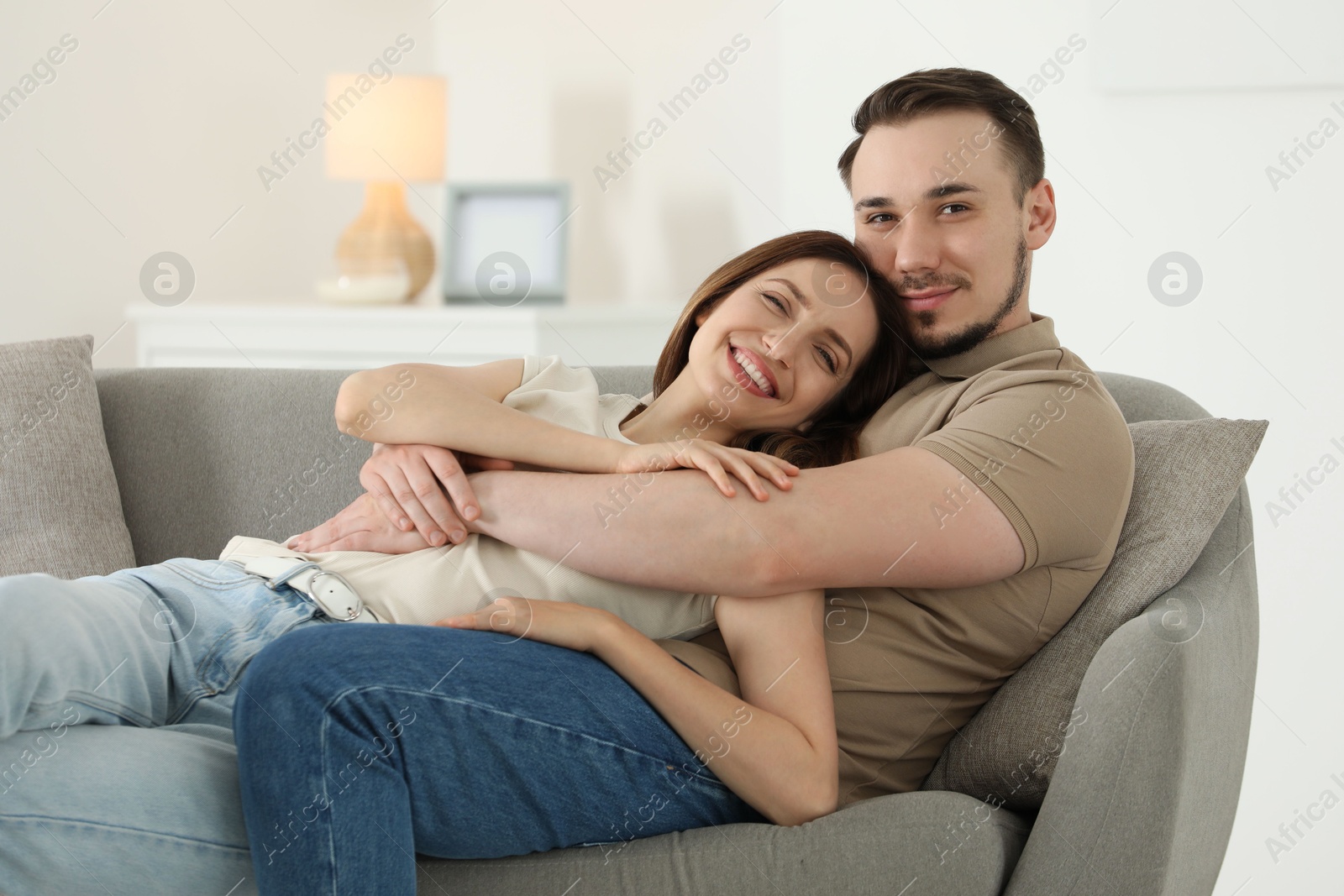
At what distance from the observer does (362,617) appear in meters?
1.17

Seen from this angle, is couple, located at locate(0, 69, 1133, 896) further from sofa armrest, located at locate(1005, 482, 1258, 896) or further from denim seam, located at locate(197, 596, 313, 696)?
sofa armrest, located at locate(1005, 482, 1258, 896)

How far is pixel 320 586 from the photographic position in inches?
46.2

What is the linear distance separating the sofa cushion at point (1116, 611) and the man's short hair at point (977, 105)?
41 cm

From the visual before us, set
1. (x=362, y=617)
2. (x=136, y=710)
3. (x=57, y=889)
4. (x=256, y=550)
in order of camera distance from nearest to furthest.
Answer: (x=57, y=889) → (x=136, y=710) → (x=362, y=617) → (x=256, y=550)

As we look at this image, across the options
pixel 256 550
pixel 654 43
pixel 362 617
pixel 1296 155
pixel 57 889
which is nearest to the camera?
pixel 57 889

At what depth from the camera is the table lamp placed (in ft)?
9.89

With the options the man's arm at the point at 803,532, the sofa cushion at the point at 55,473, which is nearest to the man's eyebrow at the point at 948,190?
the man's arm at the point at 803,532

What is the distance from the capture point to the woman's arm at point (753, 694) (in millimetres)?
1037

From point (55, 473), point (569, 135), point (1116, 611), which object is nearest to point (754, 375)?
point (1116, 611)

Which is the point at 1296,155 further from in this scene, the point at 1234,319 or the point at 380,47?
the point at 380,47

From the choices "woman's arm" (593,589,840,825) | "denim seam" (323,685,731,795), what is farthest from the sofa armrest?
"denim seam" (323,685,731,795)

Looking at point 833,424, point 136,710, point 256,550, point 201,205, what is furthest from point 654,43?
point 136,710

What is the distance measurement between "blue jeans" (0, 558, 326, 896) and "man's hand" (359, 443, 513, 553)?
0.79ft

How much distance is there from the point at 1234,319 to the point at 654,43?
1992 mm
